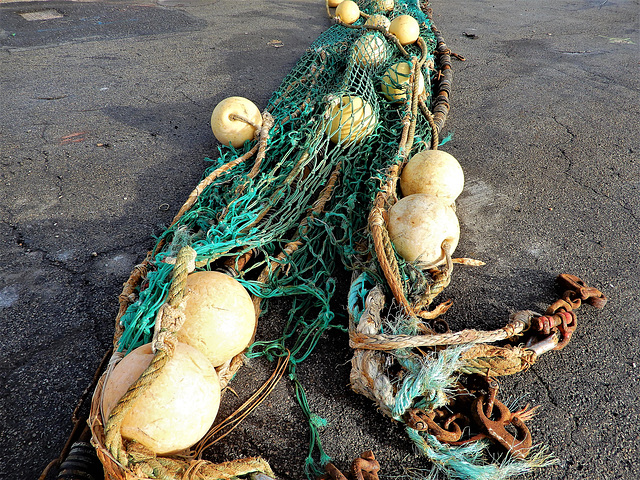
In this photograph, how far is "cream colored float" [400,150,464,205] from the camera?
2771mm

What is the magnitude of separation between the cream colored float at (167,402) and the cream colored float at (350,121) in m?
2.06

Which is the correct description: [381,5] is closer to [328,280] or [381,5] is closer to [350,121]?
[350,121]

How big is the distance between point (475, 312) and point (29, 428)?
2359 mm

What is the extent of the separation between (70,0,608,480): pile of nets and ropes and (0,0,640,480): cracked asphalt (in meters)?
0.16

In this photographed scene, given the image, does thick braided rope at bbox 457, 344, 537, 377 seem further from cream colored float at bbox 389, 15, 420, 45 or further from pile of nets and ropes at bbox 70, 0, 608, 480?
cream colored float at bbox 389, 15, 420, 45

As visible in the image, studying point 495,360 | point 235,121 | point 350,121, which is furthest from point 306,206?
point 495,360

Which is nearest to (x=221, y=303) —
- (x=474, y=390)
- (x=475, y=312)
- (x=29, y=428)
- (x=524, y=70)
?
(x=29, y=428)

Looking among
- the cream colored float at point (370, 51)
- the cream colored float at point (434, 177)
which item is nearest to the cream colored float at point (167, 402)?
the cream colored float at point (434, 177)

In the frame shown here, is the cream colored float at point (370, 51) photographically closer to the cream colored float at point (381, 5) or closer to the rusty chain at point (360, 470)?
the cream colored float at point (381, 5)

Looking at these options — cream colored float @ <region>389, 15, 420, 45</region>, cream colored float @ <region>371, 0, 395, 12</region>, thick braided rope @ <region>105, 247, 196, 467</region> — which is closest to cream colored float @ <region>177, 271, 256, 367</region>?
thick braided rope @ <region>105, 247, 196, 467</region>

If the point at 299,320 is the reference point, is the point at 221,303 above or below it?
above

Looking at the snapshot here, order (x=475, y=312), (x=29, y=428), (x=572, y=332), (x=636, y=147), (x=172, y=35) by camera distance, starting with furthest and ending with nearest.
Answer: (x=172, y=35) < (x=636, y=147) < (x=475, y=312) < (x=572, y=332) < (x=29, y=428)

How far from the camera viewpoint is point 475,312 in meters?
2.54

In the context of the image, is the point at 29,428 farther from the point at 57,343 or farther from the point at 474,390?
the point at 474,390
